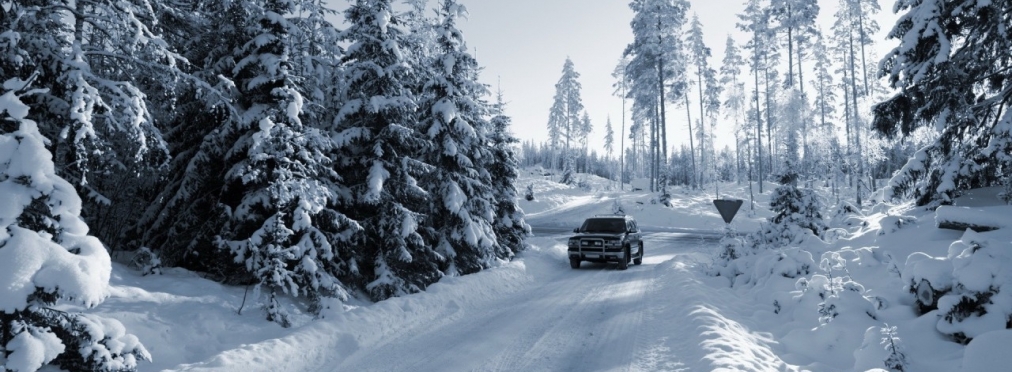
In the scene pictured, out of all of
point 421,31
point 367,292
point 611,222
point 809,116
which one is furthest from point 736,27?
point 367,292

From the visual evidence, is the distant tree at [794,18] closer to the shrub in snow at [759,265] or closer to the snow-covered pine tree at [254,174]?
the shrub in snow at [759,265]

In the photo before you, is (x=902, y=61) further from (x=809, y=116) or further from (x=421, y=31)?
(x=809, y=116)

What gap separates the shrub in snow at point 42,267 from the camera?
4023 mm

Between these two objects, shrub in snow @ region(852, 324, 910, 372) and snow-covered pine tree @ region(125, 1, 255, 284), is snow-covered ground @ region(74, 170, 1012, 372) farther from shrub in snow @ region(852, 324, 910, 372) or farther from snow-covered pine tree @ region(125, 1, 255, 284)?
snow-covered pine tree @ region(125, 1, 255, 284)

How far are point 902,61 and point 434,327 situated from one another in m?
10.8

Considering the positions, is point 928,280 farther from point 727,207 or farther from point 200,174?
point 200,174

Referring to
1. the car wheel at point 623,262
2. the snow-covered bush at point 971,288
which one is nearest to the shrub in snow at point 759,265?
the car wheel at point 623,262

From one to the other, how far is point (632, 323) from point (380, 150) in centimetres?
666

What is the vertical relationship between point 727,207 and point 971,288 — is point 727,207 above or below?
above

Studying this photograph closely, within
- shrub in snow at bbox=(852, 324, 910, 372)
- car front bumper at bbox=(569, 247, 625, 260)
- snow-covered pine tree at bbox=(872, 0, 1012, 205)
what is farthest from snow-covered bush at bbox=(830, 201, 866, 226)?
shrub in snow at bbox=(852, 324, 910, 372)

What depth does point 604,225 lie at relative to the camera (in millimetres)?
17734

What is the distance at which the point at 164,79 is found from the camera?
7.65m

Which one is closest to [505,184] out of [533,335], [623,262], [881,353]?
[623,262]

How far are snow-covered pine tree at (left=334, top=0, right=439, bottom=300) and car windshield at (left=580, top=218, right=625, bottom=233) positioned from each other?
7.56m
